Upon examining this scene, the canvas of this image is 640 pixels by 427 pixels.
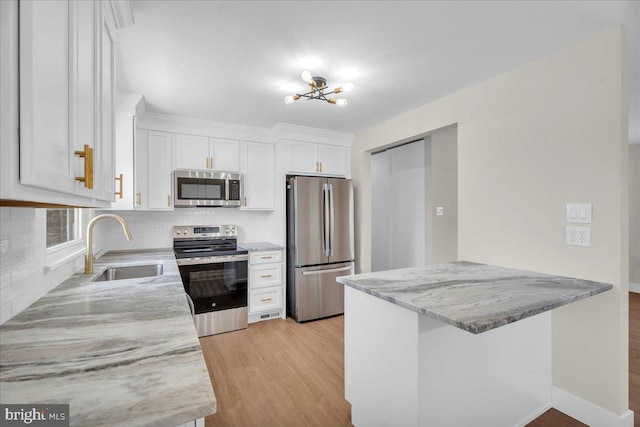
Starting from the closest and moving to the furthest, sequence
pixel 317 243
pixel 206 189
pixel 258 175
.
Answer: pixel 206 189 → pixel 317 243 → pixel 258 175

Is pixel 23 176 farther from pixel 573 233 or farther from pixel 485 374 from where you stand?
pixel 573 233

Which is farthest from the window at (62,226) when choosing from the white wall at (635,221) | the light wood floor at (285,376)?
the white wall at (635,221)

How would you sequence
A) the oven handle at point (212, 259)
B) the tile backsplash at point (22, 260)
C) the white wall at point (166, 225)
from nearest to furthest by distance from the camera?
the tile backsplash at point (22, 260)
the oven handle at point (212, 259)
the white wall at point (166, 225)

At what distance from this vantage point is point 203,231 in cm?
370

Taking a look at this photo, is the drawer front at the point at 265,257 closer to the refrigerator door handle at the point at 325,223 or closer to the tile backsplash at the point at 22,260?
the refrigerator door handle at the point at 325,223

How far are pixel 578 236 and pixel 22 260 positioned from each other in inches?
114

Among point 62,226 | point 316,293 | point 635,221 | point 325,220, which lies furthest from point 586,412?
point 635,221

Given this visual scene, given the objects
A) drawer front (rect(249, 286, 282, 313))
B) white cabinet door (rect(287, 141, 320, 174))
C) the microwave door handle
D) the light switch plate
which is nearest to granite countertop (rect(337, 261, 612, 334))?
the light switch plate

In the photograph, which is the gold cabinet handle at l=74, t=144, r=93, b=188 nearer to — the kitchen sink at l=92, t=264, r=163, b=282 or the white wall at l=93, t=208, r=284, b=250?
the kitchen sink at l=92, t=264, r=163, b=282

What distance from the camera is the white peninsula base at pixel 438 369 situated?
56.8 inches

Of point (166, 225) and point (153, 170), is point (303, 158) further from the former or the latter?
point (166, 225)

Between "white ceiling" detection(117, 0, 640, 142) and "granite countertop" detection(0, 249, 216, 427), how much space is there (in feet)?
4.92

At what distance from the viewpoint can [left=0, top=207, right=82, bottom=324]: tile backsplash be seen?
3.63 ft

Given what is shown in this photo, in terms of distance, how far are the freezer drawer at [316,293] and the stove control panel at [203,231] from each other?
1.02m
